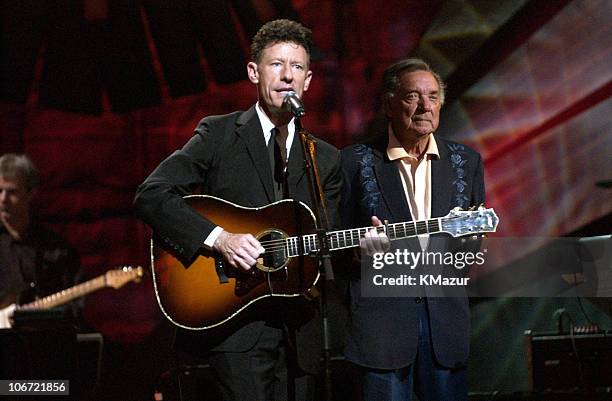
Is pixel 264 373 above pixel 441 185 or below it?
below

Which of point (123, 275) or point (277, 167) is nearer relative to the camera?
point (277, 167)

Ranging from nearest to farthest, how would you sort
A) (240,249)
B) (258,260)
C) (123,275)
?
(240,249)
(258,260)
(123,275)

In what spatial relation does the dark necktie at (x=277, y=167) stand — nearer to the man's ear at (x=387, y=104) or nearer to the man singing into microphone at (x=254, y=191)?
the man singing into microphone at (x=254, y=191)

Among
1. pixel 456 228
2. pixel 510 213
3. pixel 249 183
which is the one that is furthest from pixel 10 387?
pixel 510 213

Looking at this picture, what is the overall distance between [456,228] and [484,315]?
2303mm

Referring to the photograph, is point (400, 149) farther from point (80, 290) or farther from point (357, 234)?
point (80, 290)

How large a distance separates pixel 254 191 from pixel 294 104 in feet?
1.62

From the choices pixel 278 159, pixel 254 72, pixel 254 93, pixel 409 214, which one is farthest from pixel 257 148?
pixel 254 93

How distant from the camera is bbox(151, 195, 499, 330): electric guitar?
318cm

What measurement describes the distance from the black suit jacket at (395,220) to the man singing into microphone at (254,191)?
11 cm

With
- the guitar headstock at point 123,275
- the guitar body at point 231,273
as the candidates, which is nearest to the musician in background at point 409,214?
the guitar body at point 231,273

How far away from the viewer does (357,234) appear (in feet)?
10.7

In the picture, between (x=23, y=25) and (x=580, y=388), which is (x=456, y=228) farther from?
(x=23, y=25)

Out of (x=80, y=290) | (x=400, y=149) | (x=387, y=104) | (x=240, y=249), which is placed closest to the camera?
(x=240, y=249)
